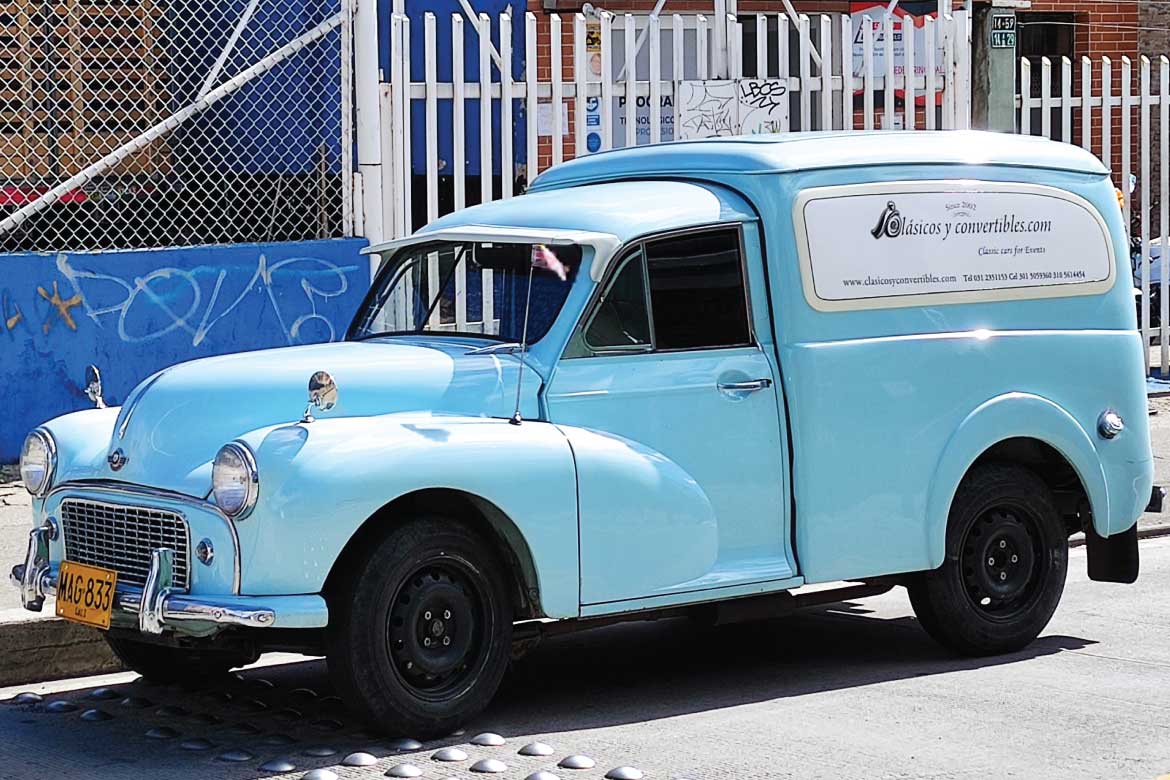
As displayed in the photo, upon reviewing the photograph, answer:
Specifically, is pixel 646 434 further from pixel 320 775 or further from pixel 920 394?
pixel 320 775

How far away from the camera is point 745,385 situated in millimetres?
6781

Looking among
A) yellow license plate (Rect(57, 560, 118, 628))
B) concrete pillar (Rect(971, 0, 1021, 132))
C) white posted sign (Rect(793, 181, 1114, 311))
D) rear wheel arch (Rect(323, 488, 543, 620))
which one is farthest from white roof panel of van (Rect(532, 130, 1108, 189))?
concrete pillar (Rect(971, 0, 1021, 132))

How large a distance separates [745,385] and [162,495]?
2.10m

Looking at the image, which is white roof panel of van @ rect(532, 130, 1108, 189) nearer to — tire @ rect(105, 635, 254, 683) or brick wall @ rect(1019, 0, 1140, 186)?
tire @ rect(105, 635, 254, 683)

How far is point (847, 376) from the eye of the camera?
6.96 meters

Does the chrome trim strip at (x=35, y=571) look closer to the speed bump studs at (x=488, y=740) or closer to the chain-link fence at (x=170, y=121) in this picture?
the speed bump studs at (x=488, y=740)

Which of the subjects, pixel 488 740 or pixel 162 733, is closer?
pixel 488 740

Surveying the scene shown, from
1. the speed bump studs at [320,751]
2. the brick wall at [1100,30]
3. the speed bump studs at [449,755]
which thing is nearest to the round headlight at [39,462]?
the speed bump studs at [320,751]

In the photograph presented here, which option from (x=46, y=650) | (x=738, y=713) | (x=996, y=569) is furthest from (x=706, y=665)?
(x=46, y=650)

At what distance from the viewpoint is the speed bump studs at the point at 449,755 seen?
5.90 metres

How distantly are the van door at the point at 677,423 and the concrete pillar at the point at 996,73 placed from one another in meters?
7.29

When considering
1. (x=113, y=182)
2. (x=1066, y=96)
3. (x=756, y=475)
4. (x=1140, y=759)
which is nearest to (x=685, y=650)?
(x=756, y=475)

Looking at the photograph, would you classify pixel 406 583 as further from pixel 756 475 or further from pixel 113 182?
pixel 113 182

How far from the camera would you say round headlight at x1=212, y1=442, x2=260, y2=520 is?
5.78 meters
